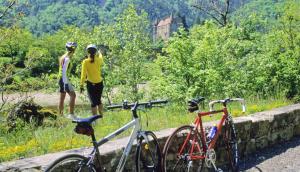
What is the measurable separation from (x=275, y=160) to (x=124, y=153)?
3791 mm

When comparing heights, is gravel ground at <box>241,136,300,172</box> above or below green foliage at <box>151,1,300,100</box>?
below

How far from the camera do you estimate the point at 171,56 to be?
16.1 m

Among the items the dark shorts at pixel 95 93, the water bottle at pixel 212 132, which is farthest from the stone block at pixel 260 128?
the dark shorts at pixel 95 93

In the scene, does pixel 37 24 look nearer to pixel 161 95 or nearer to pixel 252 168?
pixel 161 95

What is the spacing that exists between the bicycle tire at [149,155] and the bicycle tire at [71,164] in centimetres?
101

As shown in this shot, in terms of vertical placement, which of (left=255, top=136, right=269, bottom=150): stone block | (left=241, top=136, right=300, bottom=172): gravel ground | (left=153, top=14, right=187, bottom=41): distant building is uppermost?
(left=153, top=14, right=187, bottom=41): distant building

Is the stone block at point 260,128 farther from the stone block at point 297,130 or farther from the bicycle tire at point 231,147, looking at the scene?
the stone block at point 297,130

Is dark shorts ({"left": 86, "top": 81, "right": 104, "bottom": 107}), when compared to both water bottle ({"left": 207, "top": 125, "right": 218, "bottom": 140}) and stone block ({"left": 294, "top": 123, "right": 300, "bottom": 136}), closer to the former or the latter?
water bottle ({"left": 207, "top": 125, "right": 218, "bottom": 140})

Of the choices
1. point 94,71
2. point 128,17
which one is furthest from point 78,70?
point 94,71

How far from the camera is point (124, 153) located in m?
4.38

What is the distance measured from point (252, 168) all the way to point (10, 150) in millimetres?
3668

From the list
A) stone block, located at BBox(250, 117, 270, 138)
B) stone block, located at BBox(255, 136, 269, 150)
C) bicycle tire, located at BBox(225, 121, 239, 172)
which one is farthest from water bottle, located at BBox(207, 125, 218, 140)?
stone block, located at BBox(255, 136, 269, 150)

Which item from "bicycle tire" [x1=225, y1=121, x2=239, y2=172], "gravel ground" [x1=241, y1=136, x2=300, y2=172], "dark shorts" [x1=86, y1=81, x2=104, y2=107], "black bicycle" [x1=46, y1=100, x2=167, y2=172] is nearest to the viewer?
"black bicycle" [x1=46, y1=100, x2=167, y2=172]

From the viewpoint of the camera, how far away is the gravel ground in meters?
6.84
